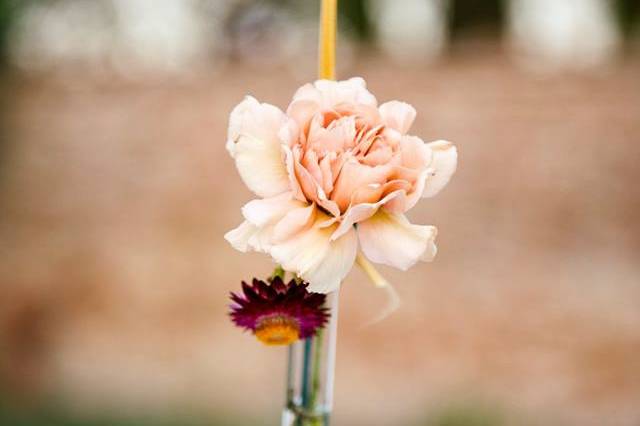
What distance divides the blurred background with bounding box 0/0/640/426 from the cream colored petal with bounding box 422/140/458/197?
203 cm

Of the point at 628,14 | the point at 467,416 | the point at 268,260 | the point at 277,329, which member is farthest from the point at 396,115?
the point at 628,14

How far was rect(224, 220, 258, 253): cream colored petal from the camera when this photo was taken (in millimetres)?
459

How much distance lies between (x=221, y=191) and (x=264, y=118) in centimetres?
281

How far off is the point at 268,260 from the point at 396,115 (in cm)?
250

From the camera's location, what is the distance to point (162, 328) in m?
2.96

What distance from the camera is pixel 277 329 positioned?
0.47 meters

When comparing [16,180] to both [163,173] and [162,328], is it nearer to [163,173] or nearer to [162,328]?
[163,173]

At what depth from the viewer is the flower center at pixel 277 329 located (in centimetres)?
46

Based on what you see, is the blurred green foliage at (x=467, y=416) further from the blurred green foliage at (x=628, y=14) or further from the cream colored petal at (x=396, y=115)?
the cream colored petal at (x=396, y=115)

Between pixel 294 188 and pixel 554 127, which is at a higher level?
pixel 554 127

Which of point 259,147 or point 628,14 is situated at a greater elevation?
point 628,14

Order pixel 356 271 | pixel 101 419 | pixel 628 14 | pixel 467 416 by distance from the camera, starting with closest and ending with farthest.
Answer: pixel 467 416 → pixel 101 419 → pixel 356 271 → pixel 628 14

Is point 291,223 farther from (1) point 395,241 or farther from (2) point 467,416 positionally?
(2) point 467,416

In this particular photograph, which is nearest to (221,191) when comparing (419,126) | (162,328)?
(162,328)
